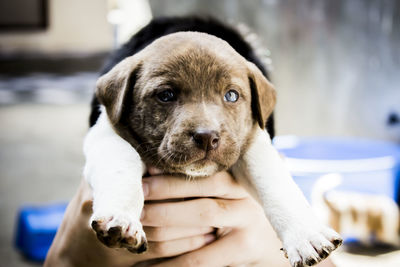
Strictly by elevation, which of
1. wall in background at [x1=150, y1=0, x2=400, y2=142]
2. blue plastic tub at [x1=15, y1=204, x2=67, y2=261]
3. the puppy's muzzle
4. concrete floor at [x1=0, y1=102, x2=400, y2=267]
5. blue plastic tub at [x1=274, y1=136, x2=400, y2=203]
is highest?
the puppy's muzzle

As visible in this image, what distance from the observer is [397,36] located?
3943 millimetres

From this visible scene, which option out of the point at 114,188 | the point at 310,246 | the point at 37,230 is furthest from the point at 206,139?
the point at 37,230

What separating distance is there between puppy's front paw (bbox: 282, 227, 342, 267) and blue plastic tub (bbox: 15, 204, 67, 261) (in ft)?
9.55

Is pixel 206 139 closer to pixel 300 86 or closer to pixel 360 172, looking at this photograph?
pixel 360 172

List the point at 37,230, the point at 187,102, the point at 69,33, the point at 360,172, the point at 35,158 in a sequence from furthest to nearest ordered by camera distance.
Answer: the point at 69,33
the point at 35,158
the point at 37,230
the point at 360,172
the point at 187,102

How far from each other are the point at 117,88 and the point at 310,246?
28.7 inches

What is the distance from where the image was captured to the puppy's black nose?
52.5 inches

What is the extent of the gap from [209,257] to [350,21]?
156 inches

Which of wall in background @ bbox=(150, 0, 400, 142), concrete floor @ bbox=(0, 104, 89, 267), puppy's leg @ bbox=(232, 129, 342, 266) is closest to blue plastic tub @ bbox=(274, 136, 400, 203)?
wall in background @ bbox=(150, 0, 400, 142)

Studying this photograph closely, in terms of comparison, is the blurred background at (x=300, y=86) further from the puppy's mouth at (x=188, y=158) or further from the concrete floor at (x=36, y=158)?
the puppy's mouth at (x=188, y=158)

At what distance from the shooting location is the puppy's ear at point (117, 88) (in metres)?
1.55

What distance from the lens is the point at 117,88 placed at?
156 centimetres

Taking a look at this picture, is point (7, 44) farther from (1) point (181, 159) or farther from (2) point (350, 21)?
(1) point (181, 159)

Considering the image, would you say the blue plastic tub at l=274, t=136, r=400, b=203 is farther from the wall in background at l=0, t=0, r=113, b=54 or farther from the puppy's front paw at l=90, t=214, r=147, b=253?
the wall in background at l=0, t=0, r=113, b=54
